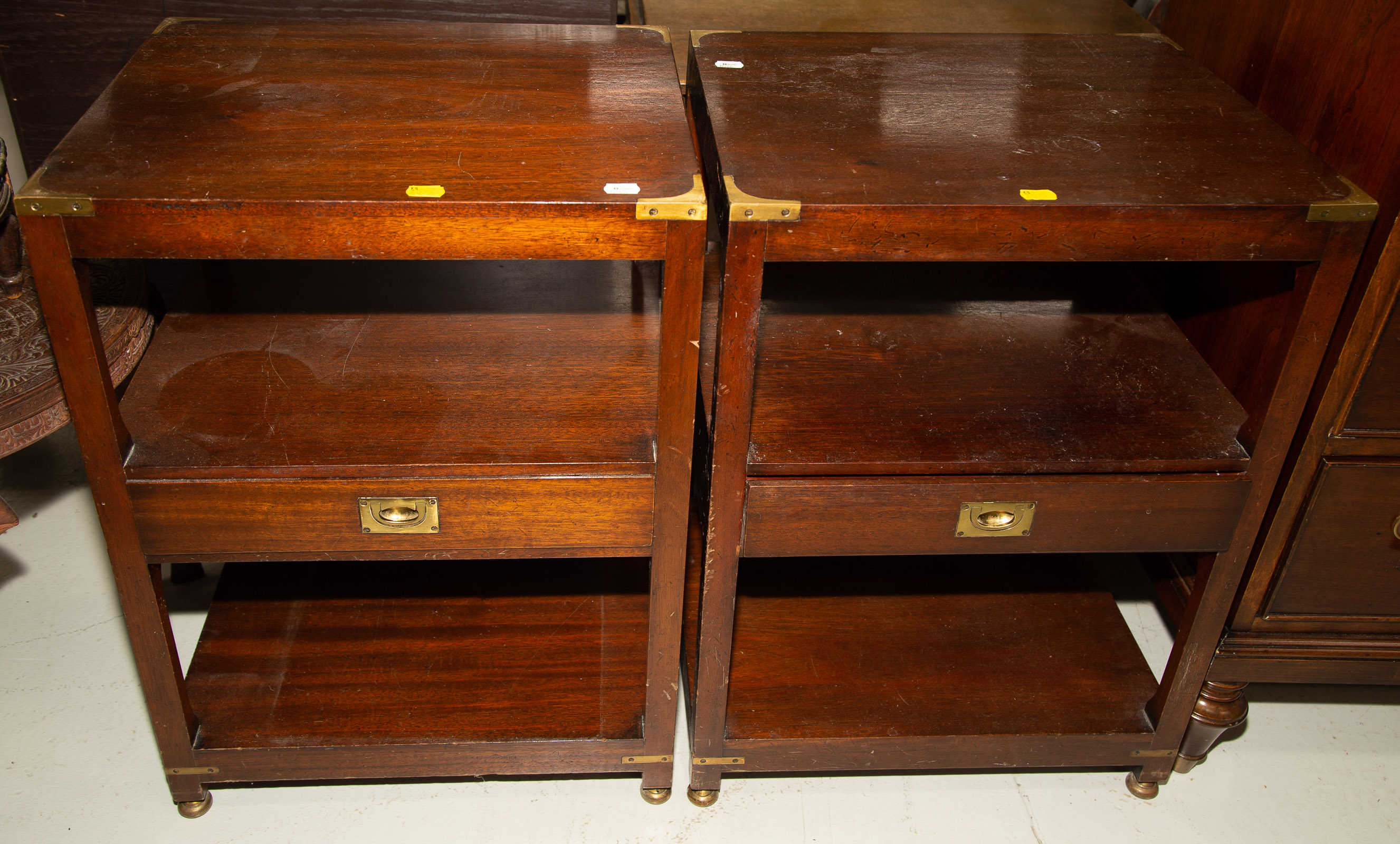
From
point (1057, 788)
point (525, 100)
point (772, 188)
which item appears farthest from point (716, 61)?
point (1057, 788)

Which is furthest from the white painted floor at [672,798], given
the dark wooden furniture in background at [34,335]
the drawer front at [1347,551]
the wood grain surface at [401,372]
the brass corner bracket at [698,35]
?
the brass corner bracket at [698,35]

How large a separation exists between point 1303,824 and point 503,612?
3.82 feet

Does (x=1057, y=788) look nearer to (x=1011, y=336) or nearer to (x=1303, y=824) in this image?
(x=1303, y=824)

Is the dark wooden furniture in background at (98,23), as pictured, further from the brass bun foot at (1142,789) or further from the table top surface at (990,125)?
the brass bun foot at (1142,789)

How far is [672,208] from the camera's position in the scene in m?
1.08

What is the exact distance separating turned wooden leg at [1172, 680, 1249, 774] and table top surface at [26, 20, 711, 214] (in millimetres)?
1012

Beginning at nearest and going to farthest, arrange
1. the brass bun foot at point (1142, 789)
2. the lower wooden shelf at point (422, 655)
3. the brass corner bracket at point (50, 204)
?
the brass corner bracket at point (50, 204) < the lower wooden shelf at point (422, 655) < the brass bun foot at point (1142, 789)

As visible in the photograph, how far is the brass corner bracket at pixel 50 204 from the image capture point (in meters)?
1.04

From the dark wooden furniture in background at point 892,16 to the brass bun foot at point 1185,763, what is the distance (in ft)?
3.64

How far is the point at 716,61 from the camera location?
56.3 inches

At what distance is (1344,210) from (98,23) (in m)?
1.73

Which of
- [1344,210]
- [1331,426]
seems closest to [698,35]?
[1344,210]

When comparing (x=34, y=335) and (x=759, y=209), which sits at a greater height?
(x=759, y=209)

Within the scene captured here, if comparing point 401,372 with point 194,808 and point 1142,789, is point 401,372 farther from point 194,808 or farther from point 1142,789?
point 1142,789
